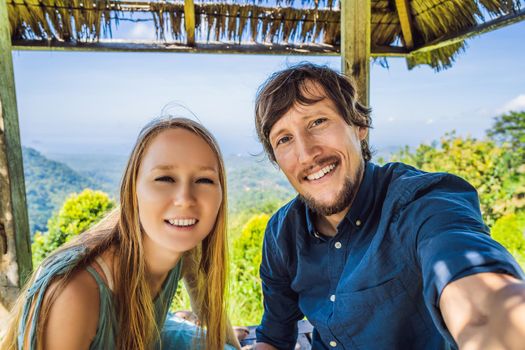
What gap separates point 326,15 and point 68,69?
3363 cm

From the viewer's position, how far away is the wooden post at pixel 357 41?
2641 mm

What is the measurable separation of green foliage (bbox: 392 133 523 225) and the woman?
19.7 feet

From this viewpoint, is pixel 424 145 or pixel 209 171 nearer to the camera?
pixel 209 171

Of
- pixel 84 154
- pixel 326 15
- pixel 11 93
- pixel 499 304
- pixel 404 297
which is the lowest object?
pixel 84 154

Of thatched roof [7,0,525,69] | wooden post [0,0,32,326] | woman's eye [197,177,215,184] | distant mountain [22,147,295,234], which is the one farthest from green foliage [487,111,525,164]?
wooden post [0,0,32,326]

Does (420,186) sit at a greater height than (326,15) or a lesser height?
lesser

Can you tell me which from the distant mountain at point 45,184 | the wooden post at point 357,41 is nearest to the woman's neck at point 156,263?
the wooden post at point 357,41

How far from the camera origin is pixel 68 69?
32719 mm

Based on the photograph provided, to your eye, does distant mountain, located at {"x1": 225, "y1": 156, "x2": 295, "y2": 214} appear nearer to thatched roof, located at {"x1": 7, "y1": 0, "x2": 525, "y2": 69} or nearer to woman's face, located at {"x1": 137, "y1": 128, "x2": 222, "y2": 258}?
thatched roof, located at {"x1": 7, "y1": 0, "x2": 525, "y2": 69}

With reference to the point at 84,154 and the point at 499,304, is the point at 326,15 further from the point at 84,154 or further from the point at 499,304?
the point at 84,154

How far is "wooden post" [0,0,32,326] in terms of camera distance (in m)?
2.41

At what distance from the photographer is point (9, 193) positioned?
2.44m

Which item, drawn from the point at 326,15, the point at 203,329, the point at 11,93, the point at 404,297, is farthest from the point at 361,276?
the point at 326,15

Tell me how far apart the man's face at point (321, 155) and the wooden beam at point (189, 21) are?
194 cm
